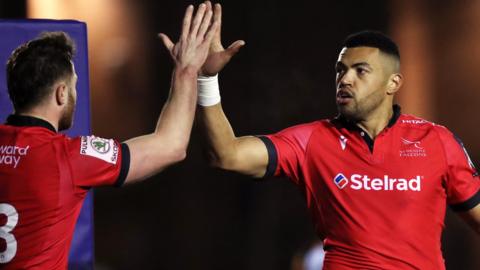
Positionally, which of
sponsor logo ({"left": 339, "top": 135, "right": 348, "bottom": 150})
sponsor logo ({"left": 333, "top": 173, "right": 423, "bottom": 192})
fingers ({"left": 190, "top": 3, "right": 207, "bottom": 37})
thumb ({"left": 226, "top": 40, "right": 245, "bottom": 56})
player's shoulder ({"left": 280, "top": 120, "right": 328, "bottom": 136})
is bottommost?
sponsor logo ({"left": 333, "top": 173, "right": 423, "bottom": 192})

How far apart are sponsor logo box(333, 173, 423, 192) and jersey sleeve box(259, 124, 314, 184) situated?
148 mm

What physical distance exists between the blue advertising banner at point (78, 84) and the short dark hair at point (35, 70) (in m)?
0.54

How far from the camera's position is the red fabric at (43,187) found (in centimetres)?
204

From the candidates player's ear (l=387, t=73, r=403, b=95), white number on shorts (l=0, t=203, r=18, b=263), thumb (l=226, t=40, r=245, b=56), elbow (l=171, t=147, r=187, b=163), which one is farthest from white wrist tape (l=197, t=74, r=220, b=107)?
white number on shorts (l=0, t=203, r=18, b=263)

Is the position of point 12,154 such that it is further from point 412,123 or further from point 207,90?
point 412,123

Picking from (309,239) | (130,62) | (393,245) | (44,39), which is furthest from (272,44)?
(44,39)

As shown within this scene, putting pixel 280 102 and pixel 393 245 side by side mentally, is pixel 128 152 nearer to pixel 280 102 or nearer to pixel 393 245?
pixel 393 245

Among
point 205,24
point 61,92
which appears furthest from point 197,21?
point 61,92

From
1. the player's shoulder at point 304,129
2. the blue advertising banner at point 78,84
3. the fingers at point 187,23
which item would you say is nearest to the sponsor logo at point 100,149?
the fingers at point 187,23

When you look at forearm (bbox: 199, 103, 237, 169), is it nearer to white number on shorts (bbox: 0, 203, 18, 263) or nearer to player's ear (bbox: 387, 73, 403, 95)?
player's ear (bbox: 387, 73, 403, 95)

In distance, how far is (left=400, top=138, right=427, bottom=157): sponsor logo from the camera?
2746mm

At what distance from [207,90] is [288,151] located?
367 mm

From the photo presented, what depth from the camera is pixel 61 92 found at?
2.13 m

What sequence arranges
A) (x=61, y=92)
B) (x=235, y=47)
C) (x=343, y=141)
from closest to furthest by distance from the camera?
(x=61, y=92) → (x=235, y=47) → (x=343, y=141)
